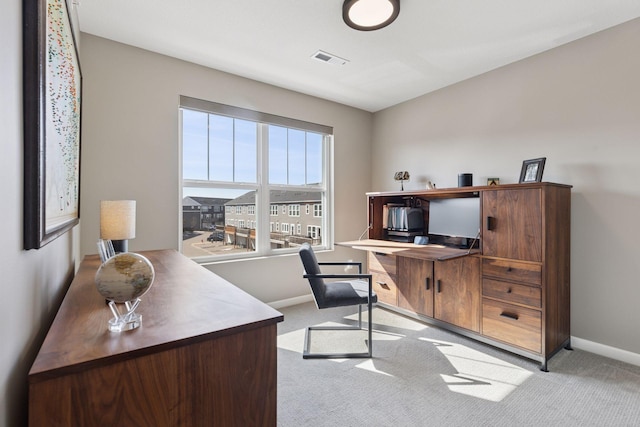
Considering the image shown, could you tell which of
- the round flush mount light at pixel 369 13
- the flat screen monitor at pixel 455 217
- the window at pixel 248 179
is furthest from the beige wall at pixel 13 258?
the flat screen monitor at pixel 455 217

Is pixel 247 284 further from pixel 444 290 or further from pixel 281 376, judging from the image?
pixel 444 290

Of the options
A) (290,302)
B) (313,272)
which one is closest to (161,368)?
(313,272)

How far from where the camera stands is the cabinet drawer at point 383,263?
10.9 ft

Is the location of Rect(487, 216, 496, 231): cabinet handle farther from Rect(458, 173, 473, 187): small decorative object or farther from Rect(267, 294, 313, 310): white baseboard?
Rect(267, 294, 313, 310): white baseboard

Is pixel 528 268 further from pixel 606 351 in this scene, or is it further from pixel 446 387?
pixel 446 387

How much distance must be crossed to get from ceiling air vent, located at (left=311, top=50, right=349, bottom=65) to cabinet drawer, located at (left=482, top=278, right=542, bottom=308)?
7.79 feet

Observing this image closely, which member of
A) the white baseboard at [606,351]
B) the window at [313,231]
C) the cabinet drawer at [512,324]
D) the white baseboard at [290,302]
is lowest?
the white baseboard at [606,351]

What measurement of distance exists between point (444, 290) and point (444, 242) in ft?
2.06

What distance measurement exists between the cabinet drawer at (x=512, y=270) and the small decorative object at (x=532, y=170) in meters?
0.76

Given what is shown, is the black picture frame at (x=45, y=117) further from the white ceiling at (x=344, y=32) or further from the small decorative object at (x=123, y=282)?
the white ceiling at (x=344, y=32)

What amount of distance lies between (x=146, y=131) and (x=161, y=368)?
2.53m

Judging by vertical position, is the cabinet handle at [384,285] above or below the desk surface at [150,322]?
below

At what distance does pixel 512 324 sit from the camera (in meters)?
2.46

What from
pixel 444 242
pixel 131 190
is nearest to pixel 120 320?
pixel 131 190
